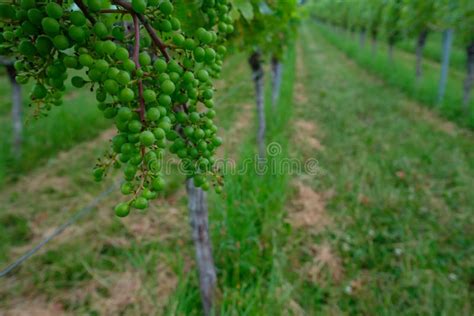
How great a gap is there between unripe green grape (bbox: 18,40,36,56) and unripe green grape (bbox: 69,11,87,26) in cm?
12

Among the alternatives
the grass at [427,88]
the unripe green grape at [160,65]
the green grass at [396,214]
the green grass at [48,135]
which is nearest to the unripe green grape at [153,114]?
the unripe green grape at [160,65]

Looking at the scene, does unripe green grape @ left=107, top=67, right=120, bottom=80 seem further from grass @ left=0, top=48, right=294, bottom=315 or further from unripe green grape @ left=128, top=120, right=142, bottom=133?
grass @ left=0, top=48, right=294, bottom=315

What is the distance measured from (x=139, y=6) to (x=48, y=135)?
213 inches

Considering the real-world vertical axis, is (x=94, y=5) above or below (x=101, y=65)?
above

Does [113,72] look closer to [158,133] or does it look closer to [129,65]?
[129,65]

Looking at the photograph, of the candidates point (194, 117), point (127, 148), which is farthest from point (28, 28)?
point (194, 117)

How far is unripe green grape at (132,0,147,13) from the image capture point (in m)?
0.70

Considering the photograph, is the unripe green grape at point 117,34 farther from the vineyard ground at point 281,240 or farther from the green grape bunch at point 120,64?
the vineyard ground at point 281,240

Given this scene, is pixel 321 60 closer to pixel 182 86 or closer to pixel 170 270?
→ pixel 170 270

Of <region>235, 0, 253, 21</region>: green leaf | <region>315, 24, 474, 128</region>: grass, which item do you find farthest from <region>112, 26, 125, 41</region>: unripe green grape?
<region>315, 24, 474, 128</region>: grass

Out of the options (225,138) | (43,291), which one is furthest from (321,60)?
(43,291)

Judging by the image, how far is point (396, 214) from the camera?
3270 mm

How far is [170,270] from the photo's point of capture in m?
2.42

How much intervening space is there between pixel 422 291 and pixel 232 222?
1610mm
